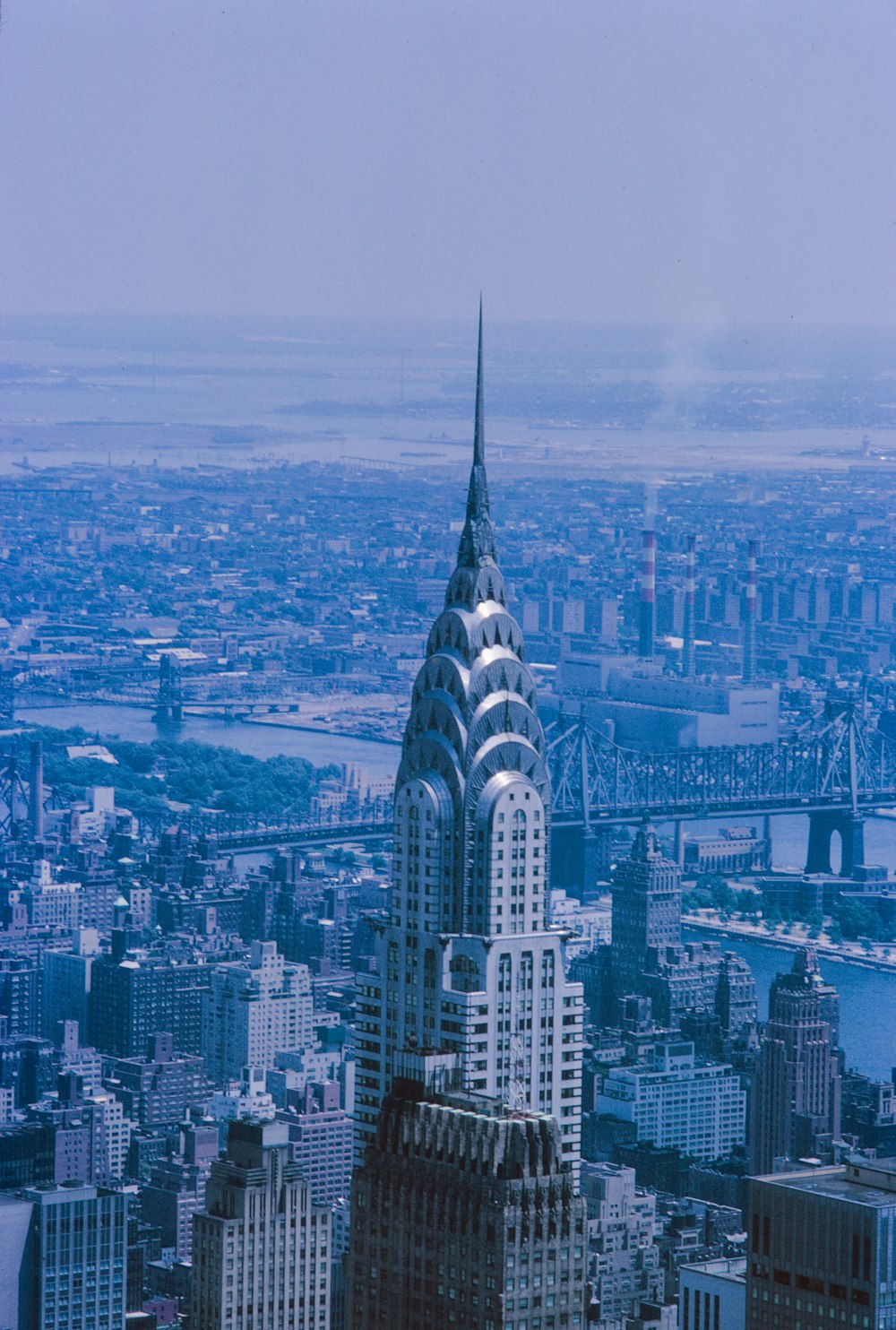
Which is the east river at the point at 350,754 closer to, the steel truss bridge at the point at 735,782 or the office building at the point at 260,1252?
the steel truss bridge at the point at 735,782

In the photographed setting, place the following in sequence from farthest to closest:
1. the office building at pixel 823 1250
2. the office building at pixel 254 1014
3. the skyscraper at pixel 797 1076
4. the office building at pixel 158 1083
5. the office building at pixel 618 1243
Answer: the office building at pixel 254 1014, the office building at pixel 158 1083, the skyscraper at pixel 797 1076, the office building at pixel 618 1243, the office building at pixel 823 1250

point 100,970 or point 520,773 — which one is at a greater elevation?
point 520,773

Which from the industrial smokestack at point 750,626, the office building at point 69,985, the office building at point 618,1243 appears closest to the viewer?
the office building at point 618,1243

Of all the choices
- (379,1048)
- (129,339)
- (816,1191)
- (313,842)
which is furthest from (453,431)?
(816,1191)

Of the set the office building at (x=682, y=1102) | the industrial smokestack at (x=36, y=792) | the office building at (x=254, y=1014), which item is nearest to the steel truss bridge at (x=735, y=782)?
the industrial smokestack at (x=36, y=792)

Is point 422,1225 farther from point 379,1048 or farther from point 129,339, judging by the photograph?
point 129,339

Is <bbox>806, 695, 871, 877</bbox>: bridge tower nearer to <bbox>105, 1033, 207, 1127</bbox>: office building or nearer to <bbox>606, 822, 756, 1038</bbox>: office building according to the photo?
<bbox>606, 822, 756, 1038</bbox>: office building

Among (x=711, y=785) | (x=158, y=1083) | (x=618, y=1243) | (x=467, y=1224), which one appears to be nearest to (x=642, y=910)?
(x=158, y=1083)
